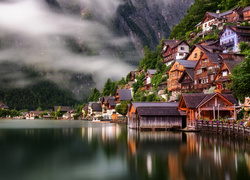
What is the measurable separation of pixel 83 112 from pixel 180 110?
143 m

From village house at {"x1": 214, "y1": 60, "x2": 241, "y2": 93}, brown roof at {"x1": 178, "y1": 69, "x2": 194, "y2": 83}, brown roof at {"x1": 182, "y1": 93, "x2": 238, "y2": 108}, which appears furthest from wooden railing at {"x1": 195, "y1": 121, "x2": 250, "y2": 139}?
brown roof at {"x1": 178, "y1": 69, "x2": 194, "y2": 83}

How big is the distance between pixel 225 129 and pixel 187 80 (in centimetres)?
3888

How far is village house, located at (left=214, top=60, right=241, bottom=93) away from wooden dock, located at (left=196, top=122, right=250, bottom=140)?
45.6 ft

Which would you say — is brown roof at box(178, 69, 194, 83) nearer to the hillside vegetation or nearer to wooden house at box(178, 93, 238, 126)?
wooden house at box(178, 93, 238, 126)

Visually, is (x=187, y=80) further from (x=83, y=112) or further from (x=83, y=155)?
(x=83, y=112)

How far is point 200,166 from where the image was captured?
20.1 meters

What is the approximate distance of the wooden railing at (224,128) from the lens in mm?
34528

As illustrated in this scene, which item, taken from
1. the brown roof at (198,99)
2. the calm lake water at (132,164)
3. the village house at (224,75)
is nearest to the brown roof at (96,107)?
the village house at (224,75)

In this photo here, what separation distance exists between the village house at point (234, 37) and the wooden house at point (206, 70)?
1515cm

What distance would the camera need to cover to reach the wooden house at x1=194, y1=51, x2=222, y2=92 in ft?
223

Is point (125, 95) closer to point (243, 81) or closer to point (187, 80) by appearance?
point (187, 80)

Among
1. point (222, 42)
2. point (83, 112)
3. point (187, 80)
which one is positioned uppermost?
point (222, 42)

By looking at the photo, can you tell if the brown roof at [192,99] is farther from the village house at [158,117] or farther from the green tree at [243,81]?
the green tree at [243,81]

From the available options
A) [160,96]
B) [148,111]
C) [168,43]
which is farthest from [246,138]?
[168,43]
